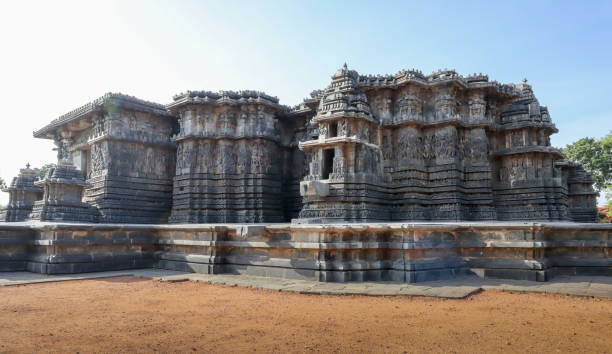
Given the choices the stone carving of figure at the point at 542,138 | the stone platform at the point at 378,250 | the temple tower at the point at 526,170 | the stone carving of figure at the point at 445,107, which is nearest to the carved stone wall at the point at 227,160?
the stone carving of figure at the point at 445,107

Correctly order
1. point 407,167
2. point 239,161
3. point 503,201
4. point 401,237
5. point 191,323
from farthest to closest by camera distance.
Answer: point 239,161 → point 503,201 → point 407,167 → point 401,237 → point 191,323

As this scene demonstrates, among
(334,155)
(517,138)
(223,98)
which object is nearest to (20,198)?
(223,98)

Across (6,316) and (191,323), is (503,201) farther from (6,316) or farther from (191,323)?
(6,316)

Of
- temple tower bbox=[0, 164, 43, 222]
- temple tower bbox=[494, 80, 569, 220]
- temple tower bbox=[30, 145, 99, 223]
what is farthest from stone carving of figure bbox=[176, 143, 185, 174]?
temple tower bbox=[494, 80, 569, 220]

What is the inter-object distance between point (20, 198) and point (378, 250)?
75.2 feet

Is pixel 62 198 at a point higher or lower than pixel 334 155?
lower

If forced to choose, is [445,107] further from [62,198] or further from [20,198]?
[20,198]

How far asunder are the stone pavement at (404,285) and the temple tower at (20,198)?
15.3 meters

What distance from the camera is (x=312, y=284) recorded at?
9.30 meters

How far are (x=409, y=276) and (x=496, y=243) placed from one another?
2.42 meters

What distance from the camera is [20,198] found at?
24.4m

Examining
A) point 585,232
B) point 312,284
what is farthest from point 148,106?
point 585,232

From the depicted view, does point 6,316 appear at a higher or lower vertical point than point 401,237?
lower

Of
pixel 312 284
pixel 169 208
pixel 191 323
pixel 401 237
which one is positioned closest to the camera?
pixel 191 323
